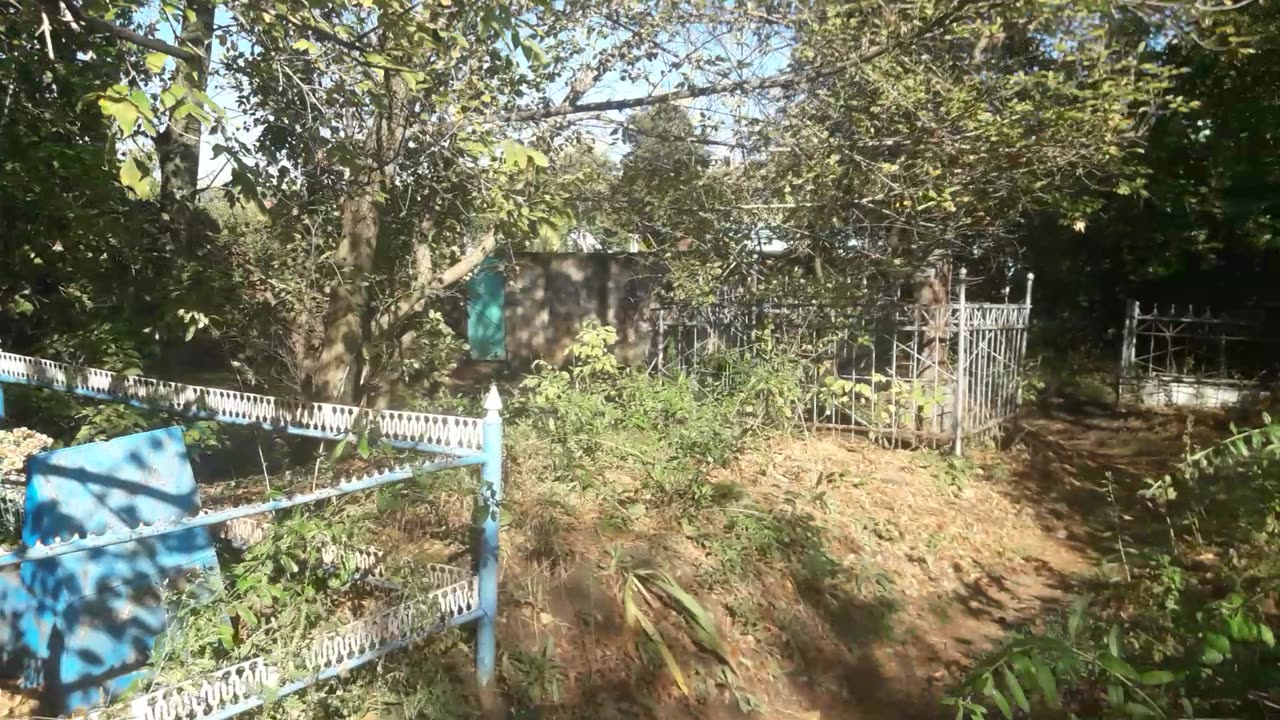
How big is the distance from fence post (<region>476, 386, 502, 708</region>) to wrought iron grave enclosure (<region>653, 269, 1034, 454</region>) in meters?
4.78

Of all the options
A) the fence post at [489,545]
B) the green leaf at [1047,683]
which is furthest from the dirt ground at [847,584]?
the green leaf at [1047,683]

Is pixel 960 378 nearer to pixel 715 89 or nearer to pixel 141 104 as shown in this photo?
pixel 715 89

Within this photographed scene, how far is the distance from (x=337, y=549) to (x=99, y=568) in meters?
0.79

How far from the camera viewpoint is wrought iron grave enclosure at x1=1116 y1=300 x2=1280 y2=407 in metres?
12.6

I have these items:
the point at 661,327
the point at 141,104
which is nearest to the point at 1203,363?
the point at 661,327

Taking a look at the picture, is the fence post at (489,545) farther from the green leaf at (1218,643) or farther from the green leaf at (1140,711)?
the green leaf at (1218,643)

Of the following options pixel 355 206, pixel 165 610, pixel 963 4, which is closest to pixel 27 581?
pixel 165 610

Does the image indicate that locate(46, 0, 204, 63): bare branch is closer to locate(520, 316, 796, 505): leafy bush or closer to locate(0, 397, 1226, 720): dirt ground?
locate(0, 397, 1226, 720): dirt ground

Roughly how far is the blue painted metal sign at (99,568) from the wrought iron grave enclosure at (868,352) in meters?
5.28

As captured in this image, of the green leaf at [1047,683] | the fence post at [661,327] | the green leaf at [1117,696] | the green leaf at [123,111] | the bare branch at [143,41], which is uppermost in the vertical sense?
the bare branch at [143,41]

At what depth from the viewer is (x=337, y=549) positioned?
11.8ft

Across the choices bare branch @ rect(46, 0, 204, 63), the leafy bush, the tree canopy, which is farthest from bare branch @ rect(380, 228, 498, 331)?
bare branch @ rect(46, 0, 204, 63)

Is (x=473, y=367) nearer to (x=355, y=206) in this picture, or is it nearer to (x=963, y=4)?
(x=355, y=206)

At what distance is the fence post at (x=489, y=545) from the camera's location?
A: 138 inches
